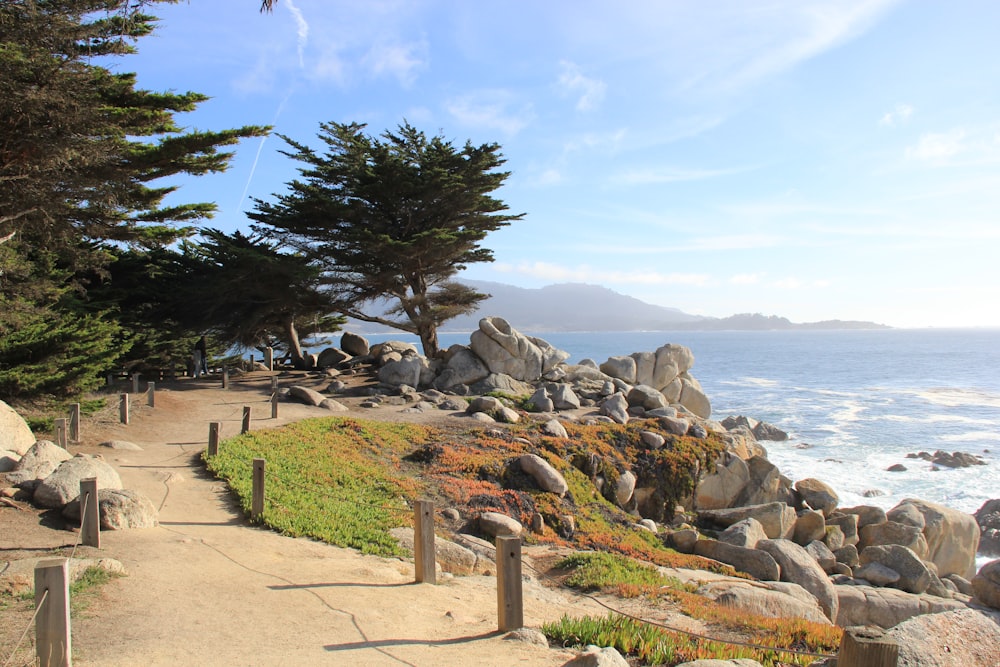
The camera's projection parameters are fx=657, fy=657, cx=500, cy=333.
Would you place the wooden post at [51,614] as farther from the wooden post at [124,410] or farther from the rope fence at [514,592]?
the wooden post at [124,410]

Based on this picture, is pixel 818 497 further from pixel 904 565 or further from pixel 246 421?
pixel 246 421

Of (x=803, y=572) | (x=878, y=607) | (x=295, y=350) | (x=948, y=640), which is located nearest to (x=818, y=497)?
(x=878, y=607)

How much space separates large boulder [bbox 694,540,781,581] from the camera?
13.9 metres

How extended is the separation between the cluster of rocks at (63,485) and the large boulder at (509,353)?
18.5m

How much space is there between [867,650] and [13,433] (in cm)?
1513

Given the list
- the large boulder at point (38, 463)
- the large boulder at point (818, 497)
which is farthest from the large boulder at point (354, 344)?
the large boulder at point (38, 463)

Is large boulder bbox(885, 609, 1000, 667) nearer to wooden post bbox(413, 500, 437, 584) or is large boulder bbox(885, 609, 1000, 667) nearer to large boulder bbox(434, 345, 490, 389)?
wooden post bbox(413, 500, 437, 584)

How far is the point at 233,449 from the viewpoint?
52.0 feet

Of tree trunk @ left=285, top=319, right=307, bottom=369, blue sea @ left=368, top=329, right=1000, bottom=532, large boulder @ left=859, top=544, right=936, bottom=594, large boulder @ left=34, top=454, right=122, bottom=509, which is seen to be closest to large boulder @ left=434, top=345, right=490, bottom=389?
tree trunk @ left=285, top=319, right=307, bottom=369

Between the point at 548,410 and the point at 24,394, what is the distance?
16.4m

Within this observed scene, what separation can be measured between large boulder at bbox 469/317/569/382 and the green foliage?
32.0ft

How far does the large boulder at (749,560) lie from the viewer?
1391cm

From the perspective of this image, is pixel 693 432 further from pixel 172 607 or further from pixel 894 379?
pixel 894 379

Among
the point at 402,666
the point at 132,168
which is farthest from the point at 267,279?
the point at 402,666
